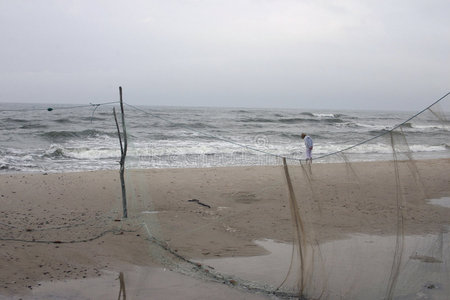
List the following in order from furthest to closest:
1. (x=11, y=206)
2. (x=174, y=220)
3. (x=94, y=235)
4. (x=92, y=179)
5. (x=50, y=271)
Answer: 1. (x=92, y=179)
2. (x=11, y=206)
3. (x=174, y=220)
4. (x=94, y=235)
5. (x=50, y=271)

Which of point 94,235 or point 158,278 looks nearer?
point 158,278

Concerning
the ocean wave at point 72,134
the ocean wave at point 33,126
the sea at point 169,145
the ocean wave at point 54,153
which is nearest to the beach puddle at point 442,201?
the sea at point 169,145

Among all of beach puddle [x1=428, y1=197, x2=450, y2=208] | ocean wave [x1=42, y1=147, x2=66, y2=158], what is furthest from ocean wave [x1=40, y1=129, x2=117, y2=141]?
beach puddle [x1=428, y1=197, x2=450, y2=208]

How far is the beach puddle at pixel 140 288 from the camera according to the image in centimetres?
487

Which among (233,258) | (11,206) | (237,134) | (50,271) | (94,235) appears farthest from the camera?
(237,134)

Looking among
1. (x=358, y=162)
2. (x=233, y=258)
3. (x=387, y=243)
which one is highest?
(x=358, y=162)

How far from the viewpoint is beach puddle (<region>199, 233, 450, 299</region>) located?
4973 millimetres

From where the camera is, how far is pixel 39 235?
6699 mm

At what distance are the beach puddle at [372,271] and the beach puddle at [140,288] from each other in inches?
22.3

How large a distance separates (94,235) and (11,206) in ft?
9.02

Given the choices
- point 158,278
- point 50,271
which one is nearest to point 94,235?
point 50,271

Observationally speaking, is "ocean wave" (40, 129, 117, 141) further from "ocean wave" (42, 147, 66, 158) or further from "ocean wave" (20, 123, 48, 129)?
"ocean wave" (42, 147, 66, 158)

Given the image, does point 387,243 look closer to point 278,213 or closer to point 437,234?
point 437,234

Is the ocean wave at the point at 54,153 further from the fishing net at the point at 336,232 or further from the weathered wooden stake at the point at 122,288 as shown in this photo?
the weathered wooden stake at the point at 122,288
